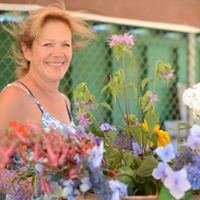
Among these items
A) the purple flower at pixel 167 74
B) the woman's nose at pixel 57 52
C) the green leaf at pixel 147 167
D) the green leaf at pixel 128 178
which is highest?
the woman's nose at pixel 57 52

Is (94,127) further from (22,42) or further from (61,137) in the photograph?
(22,42)

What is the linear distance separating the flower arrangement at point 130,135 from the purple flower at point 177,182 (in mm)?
72

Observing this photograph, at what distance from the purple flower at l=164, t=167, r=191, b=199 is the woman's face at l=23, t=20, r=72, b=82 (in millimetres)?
627

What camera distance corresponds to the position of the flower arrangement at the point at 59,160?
0.61 m

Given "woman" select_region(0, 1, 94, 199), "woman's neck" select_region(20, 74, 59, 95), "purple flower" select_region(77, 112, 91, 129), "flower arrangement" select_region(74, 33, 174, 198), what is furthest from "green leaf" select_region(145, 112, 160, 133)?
"woman's neck" select_region(20, 74, 59, 95)

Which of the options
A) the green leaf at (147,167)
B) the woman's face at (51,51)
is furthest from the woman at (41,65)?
the green leaf at (147,167)

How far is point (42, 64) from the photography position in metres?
1.30

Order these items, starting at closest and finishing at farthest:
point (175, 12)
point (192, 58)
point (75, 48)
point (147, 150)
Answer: point (147, 150) < point (75, 48) < point (175, 12) < point (192, 58)

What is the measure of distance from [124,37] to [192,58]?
2.42 meters

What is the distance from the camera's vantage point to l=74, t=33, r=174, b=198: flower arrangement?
0.77 m

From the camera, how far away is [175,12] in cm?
282

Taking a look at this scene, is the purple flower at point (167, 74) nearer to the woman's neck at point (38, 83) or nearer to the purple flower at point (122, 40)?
the purple flower at point (122, 40)

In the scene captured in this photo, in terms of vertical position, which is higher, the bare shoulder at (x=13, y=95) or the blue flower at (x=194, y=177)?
the bare shoulder at (x=13, y=95)

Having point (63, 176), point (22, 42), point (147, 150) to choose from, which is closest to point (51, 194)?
point (63, 176)
